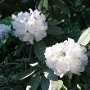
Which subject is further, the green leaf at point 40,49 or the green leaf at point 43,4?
the green leaf at point 43,4

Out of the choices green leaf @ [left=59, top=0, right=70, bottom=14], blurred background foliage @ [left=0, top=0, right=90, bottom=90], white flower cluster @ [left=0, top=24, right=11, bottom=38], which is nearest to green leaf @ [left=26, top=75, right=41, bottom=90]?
blurred background foliage @ [left=0, top=0, right=90, bottom=90]

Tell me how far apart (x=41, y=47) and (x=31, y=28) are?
112mm

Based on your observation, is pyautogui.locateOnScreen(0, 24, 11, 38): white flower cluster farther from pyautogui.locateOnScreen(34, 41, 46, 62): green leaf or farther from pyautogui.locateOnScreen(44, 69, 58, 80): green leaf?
pyautogui.locateOnScreen(44, 69, 58, 80): green leaf

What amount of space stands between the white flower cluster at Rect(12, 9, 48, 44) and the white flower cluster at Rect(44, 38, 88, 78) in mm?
217

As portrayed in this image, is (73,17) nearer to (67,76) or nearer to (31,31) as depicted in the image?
(31,31)

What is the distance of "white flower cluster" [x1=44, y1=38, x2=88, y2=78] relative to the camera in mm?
1620

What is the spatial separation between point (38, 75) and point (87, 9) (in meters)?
1.03

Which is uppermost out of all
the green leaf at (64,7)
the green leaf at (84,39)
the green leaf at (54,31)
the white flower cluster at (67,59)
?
the green leaf at (64,7)

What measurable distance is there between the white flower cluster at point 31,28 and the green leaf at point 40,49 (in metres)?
0.03

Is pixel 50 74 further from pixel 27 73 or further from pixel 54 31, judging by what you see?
pixel 54 31

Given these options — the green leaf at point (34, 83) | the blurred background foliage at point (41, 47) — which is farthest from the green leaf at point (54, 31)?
the green leaf at point (34, 83)

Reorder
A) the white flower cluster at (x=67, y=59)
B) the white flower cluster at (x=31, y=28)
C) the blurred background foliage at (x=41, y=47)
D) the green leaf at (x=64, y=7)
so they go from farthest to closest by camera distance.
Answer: the green leaf at (x=64, y=7)
the white flower cluster at (x=31, y=28)
the blurred background foliage at (x=41, y=47)
the white flower cluster at (x=67, y=59)

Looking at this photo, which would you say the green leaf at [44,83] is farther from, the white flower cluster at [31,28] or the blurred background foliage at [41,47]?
the white flower cluster at [31,28]

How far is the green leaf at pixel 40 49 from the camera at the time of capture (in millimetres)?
1793
